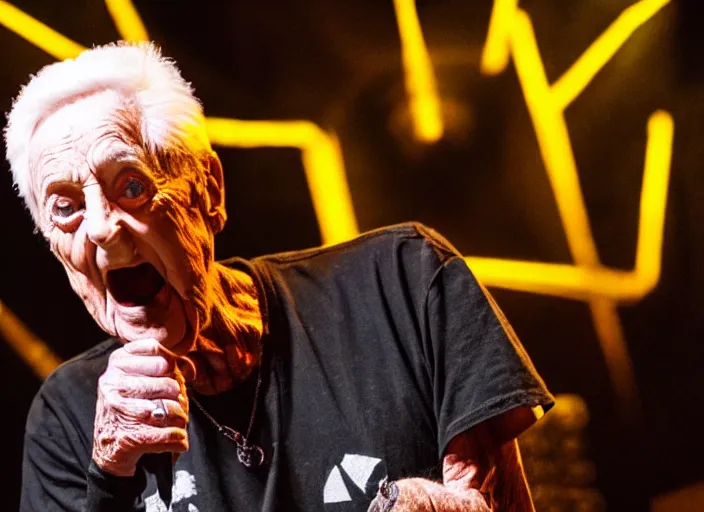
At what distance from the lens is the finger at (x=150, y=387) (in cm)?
93

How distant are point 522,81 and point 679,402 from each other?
2.53 feet

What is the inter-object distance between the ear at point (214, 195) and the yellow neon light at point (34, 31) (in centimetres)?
71

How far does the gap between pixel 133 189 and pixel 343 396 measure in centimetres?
38

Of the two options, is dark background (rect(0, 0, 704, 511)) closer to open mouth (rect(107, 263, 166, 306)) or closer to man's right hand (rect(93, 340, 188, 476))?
open mouth (rect(107, 263, 166, 306))

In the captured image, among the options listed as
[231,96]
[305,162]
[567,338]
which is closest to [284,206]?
[305,162]

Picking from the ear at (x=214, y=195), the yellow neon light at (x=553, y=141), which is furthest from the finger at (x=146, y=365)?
the yellow neon light at (x=553, y=141)

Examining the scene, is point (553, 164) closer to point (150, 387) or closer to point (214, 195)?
point (214, 195)

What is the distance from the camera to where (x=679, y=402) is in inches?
68.9

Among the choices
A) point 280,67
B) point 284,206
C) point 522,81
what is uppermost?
point 280,67

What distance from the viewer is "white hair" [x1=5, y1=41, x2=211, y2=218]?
3.46 ft

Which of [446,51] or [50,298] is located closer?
[50,298]

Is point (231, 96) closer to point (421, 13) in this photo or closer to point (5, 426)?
point (421, 13)

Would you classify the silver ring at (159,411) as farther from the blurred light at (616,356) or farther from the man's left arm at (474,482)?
the blurred light at (616,356)

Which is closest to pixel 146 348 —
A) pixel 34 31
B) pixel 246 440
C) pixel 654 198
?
pixel 246 440
